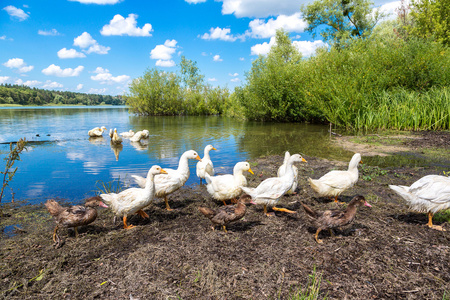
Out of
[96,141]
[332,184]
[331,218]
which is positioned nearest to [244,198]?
[331,218]

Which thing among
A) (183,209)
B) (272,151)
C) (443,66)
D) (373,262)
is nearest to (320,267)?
(373,262)

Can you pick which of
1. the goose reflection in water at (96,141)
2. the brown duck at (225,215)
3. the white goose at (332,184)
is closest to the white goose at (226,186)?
the brown duck at (225,215)

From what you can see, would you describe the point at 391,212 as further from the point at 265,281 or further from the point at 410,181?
the point at 265,281

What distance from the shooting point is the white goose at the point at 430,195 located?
15.3 feet

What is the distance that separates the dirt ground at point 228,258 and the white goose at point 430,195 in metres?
0.40

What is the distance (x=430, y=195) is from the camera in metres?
4.70

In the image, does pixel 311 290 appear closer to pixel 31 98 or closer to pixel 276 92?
pixel 276 92

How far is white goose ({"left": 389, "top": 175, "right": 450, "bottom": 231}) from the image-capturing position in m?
4.68

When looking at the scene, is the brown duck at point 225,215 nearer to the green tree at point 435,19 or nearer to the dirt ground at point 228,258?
the dirt ground at point 228,258

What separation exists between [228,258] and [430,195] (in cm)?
397

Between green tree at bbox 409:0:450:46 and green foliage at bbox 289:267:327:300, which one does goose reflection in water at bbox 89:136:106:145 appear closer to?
green foliage at bbox 289:267:327:300

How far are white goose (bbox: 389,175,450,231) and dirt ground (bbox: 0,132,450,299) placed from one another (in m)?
0.40

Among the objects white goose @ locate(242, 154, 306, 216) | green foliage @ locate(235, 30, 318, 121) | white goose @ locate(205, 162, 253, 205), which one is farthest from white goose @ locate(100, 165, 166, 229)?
green foliage @ locate(235, 30, 318, 121)

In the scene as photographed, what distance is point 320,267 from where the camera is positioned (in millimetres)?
3670
